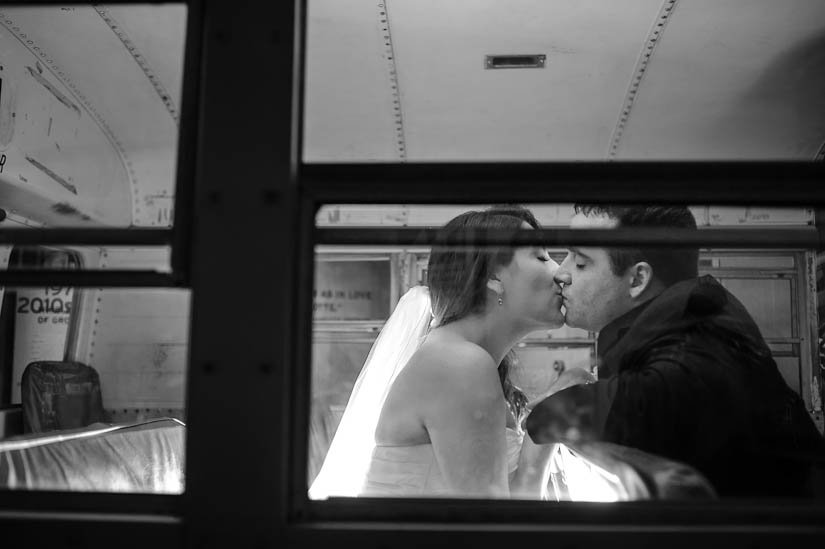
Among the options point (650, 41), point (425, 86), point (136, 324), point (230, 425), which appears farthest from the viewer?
point (136, 324)

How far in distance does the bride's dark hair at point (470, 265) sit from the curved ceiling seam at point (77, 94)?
92.0 inches

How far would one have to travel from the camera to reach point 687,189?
1154mm

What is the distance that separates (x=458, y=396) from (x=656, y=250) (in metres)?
0.90

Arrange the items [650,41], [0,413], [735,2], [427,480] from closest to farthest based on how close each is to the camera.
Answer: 1. [427,480]
2. [735,2]
3. [650,41]
4. [0,413]

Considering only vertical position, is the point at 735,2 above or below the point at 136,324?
above

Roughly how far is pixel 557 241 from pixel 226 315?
57 cm

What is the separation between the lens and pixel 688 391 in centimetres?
165

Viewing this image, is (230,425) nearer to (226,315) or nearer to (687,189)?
(226,315)

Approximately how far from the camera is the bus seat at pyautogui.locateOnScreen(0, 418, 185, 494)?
2.10 m

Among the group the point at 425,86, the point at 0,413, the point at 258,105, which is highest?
the point at 425,86

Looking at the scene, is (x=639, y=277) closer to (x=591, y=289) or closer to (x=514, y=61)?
(x=591, y=289)

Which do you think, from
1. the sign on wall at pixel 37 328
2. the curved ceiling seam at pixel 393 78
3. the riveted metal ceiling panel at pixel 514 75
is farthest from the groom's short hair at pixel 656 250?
the sign on wall at pixel 37 328

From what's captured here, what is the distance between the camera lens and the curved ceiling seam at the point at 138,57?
313cm

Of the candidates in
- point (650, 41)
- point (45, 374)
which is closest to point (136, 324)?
point (45, 374)
